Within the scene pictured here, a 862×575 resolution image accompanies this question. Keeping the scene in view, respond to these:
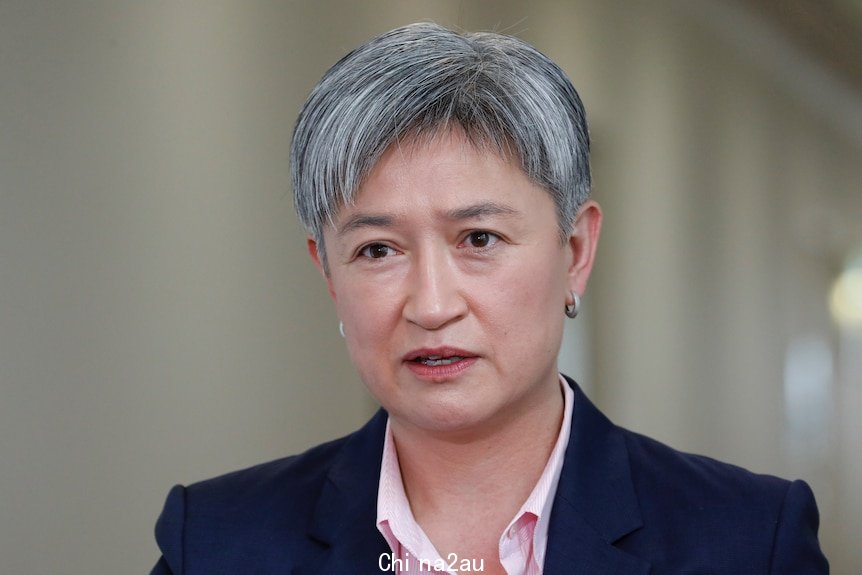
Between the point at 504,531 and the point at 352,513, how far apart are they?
0.25 metres

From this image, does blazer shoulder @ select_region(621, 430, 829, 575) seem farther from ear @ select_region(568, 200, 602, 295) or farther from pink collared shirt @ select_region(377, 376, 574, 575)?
ear @ select_region(568, 200, 602, 295)

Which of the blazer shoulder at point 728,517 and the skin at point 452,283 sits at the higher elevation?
the skin at point 452,283

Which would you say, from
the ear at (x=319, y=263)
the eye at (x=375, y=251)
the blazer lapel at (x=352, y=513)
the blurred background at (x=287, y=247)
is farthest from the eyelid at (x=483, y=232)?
the blurred background at (x=287, y=247)

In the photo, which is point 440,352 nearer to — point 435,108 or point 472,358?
point 472,358

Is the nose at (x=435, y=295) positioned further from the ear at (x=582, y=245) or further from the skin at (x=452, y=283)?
the ear at (x=582, y=245)

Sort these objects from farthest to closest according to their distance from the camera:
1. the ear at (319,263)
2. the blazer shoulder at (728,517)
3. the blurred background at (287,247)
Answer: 1. the blurred background at (287,247)
2. the ear at (319,263)
3. the blazer shoulder at (728,517)

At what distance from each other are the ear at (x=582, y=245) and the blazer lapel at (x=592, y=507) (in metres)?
0.20

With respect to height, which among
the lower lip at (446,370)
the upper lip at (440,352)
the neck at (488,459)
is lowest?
the neck at (488,459)

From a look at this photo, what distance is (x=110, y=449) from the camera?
8.22 feet

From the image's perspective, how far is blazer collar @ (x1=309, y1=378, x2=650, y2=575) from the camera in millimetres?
1646

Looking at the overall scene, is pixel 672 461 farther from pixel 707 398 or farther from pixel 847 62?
pixel 847 62

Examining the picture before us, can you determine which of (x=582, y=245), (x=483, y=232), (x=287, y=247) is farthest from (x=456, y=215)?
A: (x=287, y=247)

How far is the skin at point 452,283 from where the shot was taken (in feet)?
5.21

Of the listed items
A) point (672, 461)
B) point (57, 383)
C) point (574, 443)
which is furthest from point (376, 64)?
point (57, 383)
